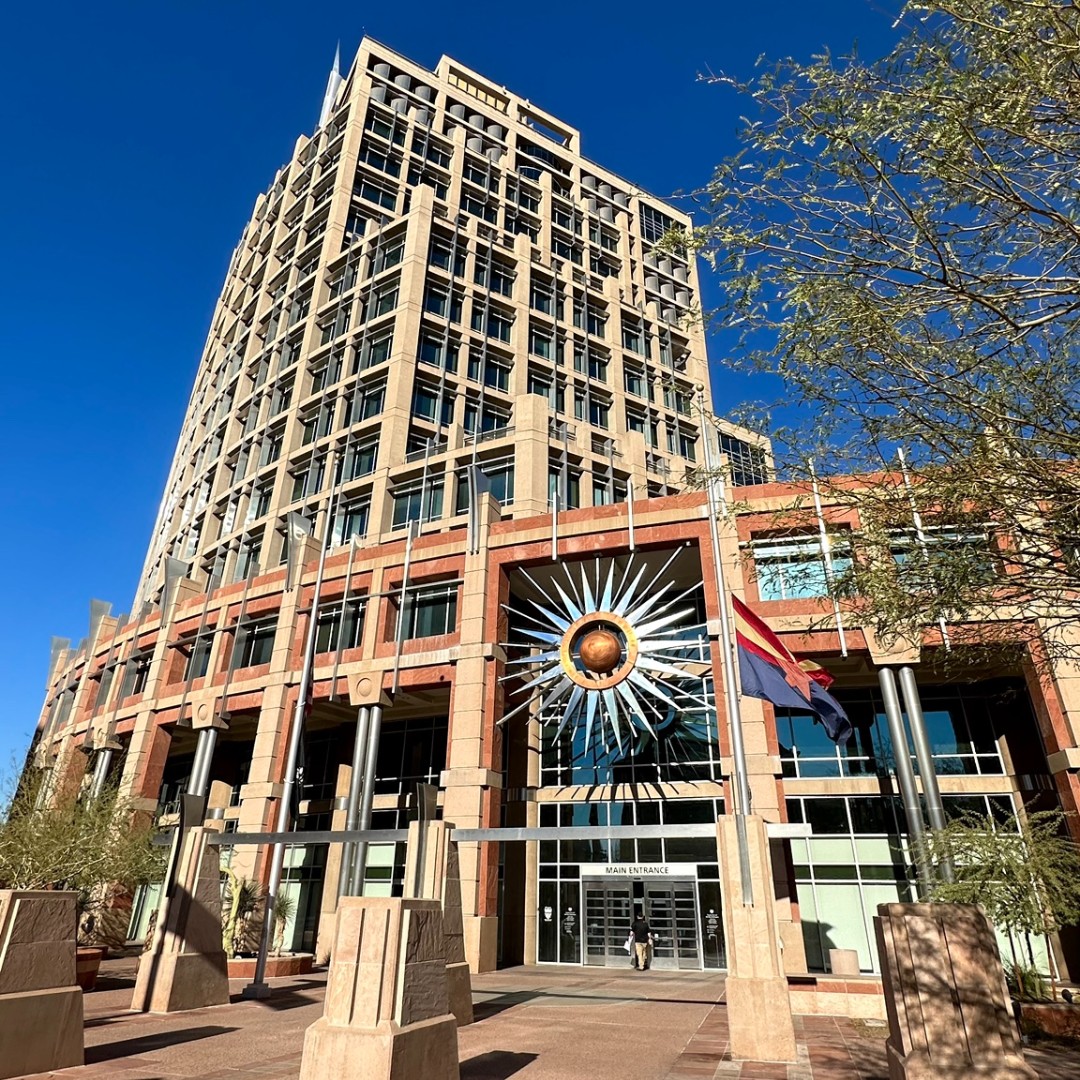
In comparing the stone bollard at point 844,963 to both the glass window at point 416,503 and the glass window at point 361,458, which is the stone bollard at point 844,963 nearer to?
the glass window at point 416,503

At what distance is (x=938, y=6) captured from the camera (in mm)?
8523

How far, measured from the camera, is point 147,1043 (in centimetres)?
1164

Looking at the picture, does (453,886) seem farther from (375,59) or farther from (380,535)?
(375,59)

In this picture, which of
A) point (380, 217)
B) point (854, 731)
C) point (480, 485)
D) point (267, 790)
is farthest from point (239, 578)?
point (854, 731)

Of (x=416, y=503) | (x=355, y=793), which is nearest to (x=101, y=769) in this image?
(x=355, y=793)

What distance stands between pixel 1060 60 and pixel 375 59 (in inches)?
2417

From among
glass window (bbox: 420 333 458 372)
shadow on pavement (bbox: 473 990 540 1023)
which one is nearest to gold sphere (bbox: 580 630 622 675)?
shadow on pavement (bbox: 473 990 540 1023)

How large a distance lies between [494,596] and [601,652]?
5590 mm

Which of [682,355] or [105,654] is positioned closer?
[105,654]

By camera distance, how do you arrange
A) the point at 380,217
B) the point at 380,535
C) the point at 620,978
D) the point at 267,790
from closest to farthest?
the point at 620,978 → the point at 267,790 → the point at 380,535 → the point at 380,217

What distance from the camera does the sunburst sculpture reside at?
1005 inches

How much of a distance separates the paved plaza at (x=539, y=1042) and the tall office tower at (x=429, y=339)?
23.5 m

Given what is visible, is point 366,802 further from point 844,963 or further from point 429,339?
point 429,339

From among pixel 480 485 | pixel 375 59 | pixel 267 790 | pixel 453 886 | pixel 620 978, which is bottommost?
pixel 620 978
